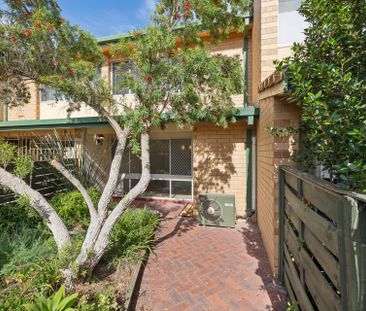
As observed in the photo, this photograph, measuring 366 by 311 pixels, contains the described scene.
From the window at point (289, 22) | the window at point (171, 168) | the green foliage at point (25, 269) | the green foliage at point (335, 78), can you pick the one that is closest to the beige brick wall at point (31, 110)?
the window at point (171, 168)

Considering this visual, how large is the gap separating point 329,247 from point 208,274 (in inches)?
111

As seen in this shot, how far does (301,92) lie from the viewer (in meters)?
2.20

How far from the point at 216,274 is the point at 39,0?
638cm

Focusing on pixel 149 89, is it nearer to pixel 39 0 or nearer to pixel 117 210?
pixel 117 210

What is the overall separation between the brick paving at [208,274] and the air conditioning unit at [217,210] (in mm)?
284

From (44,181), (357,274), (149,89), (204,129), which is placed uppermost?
(149,89)

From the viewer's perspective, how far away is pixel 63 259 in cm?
313

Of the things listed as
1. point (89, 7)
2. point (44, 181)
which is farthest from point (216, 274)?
point (89, 7)

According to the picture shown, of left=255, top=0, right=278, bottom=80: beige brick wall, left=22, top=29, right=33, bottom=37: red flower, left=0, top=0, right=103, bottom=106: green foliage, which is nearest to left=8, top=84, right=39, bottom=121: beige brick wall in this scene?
left=0, top=0, right=103, bottom=106: green foliage

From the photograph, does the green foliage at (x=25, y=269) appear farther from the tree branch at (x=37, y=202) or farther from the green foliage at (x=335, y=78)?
the green foliage at (x=335, y=78)

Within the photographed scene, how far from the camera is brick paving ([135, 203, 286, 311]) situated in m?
3.22

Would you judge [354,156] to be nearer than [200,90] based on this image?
Yes

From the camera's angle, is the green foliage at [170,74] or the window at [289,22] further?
the window at [289,22]

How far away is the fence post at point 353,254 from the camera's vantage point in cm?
118
